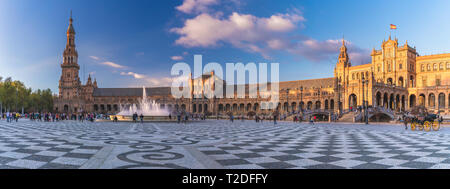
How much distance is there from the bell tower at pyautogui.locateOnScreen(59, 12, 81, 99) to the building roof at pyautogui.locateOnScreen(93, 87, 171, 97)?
34.4 ft

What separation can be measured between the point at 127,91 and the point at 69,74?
23.2m

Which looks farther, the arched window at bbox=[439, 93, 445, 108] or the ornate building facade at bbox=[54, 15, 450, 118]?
the arched window at bbox=[439, 93, 445, 108]

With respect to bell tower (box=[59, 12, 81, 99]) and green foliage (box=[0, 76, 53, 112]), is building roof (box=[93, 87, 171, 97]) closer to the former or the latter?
bell tower (box=[59, 12, 81, 99])

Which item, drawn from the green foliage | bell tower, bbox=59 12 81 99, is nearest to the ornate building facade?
bell tower, bbox=59 12 81 99

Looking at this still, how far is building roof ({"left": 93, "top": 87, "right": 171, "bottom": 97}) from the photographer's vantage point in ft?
395

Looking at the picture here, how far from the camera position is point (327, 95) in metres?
79.3

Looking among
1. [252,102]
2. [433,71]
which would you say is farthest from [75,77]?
[433,71]

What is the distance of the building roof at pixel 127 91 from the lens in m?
120

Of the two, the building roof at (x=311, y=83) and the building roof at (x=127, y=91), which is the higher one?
the building roof at (x=311, y=83)

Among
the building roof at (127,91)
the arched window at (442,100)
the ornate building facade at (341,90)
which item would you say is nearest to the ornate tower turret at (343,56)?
the ornate building facade at (341,90)

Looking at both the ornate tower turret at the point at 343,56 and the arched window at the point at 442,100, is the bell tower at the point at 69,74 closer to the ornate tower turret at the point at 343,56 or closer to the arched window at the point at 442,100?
the ornate tower turret at the point at 343,56

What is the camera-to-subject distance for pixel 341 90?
60281 mm

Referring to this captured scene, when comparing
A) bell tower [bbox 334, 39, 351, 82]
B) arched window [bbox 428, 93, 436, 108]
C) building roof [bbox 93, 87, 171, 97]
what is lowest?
arched window [bbox 428, 93, 436, 108]
